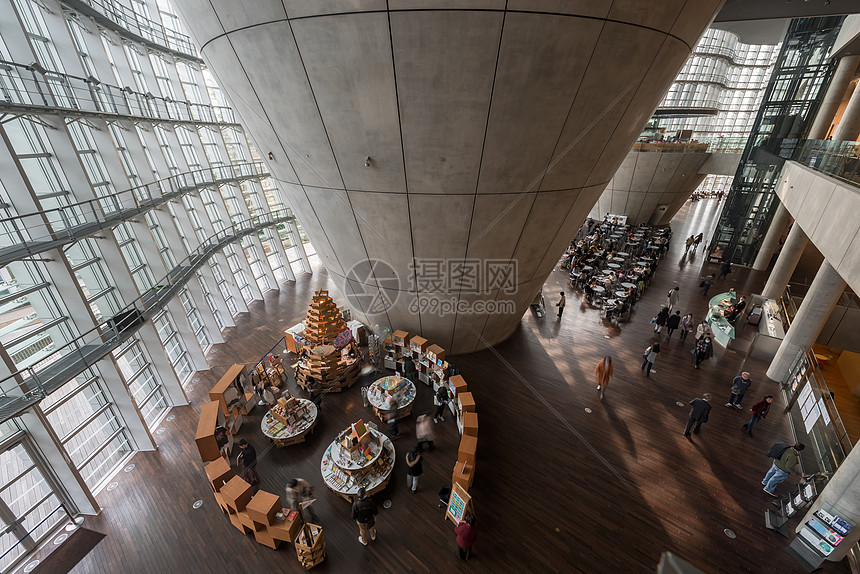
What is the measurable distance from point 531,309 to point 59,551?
15.9m

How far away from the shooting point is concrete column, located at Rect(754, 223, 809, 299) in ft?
45.3

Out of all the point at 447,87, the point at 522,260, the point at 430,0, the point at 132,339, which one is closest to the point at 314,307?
the point at 132,339

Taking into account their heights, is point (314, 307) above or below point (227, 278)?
above

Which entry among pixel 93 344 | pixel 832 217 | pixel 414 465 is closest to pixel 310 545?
pixel 414 465

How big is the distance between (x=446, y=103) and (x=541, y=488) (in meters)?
8.43

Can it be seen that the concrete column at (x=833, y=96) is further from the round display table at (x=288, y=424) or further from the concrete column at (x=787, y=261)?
the round display table at (x=288, y=424)

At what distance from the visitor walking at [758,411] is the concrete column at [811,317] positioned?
9.70ft

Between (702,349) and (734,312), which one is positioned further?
(734,312)

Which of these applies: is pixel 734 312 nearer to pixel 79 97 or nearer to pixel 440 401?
pixel 440 401

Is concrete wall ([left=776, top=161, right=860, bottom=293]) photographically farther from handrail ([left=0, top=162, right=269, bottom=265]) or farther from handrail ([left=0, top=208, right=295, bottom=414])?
handrail ([left=0, top=162, right=269, bottom=265])

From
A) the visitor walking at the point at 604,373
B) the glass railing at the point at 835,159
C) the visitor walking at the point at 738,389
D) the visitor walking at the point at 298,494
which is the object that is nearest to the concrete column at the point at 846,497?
the visitor walking at the point at 738,389

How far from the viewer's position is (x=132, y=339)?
10.5 m

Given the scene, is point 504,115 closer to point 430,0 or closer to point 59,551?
point 430,0

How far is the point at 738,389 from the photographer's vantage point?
9305mm
